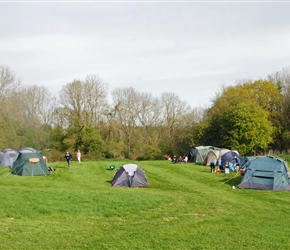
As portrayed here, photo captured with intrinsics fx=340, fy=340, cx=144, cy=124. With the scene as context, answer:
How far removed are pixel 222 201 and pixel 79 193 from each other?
23.7 ft

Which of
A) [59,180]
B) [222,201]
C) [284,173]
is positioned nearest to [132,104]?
[59,180]

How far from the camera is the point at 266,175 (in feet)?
70.7

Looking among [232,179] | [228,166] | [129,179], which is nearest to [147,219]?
[129,179]

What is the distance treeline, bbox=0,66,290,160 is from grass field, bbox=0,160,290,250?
999 inches

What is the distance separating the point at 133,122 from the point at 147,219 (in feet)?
162

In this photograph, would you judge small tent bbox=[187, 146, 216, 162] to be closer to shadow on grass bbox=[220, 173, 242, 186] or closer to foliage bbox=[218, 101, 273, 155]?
foliage bbox=[218, 101, 273, 155]

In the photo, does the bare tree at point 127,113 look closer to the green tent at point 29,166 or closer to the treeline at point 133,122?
the treeline at point 133,122

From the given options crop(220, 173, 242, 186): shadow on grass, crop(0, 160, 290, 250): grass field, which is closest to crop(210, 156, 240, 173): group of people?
crop(220, 173, 242, 186): shadow on grass

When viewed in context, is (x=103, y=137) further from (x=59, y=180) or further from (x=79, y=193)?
(x=79, y=193)

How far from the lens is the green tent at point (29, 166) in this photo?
2727cm

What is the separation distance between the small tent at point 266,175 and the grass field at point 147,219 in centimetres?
99

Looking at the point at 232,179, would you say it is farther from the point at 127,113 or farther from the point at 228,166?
the point at 127,113

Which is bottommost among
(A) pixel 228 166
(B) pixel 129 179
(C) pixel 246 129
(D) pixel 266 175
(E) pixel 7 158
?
(B) pixel 129 179

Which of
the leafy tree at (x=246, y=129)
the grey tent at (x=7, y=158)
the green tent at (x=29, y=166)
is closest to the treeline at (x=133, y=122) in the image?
the leafy tree at (x=246, y=129)
